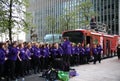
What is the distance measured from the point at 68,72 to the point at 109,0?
191 feet

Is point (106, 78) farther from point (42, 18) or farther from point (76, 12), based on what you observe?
point (42, 18)

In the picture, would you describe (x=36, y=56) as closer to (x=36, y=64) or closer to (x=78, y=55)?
(x=36, y=64)

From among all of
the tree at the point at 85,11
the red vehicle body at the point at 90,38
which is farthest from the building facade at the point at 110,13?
the red vehicle body at the point at 90,38

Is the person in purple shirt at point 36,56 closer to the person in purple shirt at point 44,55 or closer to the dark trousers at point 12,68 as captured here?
the person in purple shirt at point 44,55

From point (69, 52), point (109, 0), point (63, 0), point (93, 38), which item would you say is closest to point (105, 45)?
point (93, 38)

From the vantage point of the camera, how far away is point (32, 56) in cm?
1683

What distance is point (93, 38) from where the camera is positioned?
2567 cm

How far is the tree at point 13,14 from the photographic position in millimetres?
23766

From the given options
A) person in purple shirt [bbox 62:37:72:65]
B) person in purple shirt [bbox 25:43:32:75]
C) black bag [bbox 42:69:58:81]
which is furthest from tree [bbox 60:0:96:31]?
black bag [bbox 42:69:58:81]

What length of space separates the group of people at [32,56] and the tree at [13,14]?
5235 millimetres

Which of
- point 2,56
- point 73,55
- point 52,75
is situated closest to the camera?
point 2,56

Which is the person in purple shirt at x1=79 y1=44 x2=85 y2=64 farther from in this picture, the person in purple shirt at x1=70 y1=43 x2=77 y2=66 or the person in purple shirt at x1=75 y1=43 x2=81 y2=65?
the person in purple shirt at x1=70 y1=43 x2=77 y2=66

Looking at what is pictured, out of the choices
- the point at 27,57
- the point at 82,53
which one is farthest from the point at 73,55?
the point at 27,57

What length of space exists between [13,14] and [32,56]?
968cm
